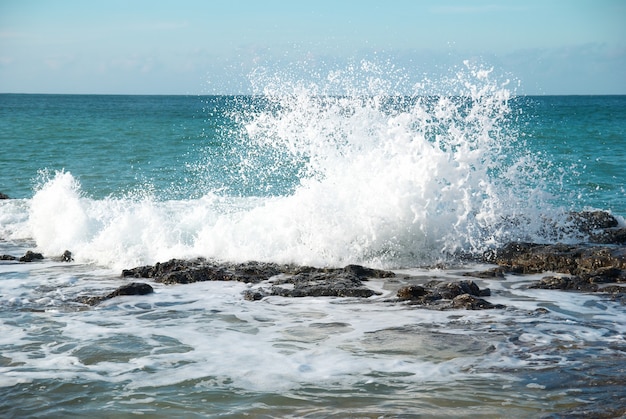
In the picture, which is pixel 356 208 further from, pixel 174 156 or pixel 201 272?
pixel 174 156

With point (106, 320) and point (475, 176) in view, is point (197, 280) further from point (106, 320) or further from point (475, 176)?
point (475, 176)

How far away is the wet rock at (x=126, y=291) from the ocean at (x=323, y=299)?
0.36 ft

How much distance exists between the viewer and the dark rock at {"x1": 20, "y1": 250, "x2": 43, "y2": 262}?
9.96 metres

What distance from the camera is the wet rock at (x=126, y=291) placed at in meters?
7.74

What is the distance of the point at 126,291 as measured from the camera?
7938 millimetres

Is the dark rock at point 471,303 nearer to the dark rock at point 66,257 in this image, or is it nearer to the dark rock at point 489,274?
the dark rock at point 489,274

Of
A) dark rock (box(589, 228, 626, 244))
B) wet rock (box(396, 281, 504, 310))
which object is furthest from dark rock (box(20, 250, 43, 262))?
dark rock (box(589, 228, 626, 244))

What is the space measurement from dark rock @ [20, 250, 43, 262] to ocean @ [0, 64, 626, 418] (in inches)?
7.5

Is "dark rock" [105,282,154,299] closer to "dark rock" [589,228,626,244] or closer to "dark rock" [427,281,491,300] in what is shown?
"dark rock" [427,281,491,300]

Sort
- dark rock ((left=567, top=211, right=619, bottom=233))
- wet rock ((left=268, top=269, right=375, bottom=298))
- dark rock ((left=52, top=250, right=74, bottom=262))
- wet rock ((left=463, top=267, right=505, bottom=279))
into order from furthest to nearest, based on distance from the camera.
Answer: dark rock ((left=567, top=211, right=619, bottom=233)) < dark rock ((left=52, top=250, right=74, bottom=262)) < wet rock ((left=463, top=267, right=505, bottom=279)) < wet rock ((left=268, top=269, right=375, bottom=298))

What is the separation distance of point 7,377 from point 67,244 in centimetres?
541

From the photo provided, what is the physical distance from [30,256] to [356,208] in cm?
435

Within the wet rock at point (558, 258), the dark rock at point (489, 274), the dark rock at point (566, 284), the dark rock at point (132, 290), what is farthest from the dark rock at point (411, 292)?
the dark rock at point (132, 290)

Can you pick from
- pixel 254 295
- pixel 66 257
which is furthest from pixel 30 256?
pixel 254 295
